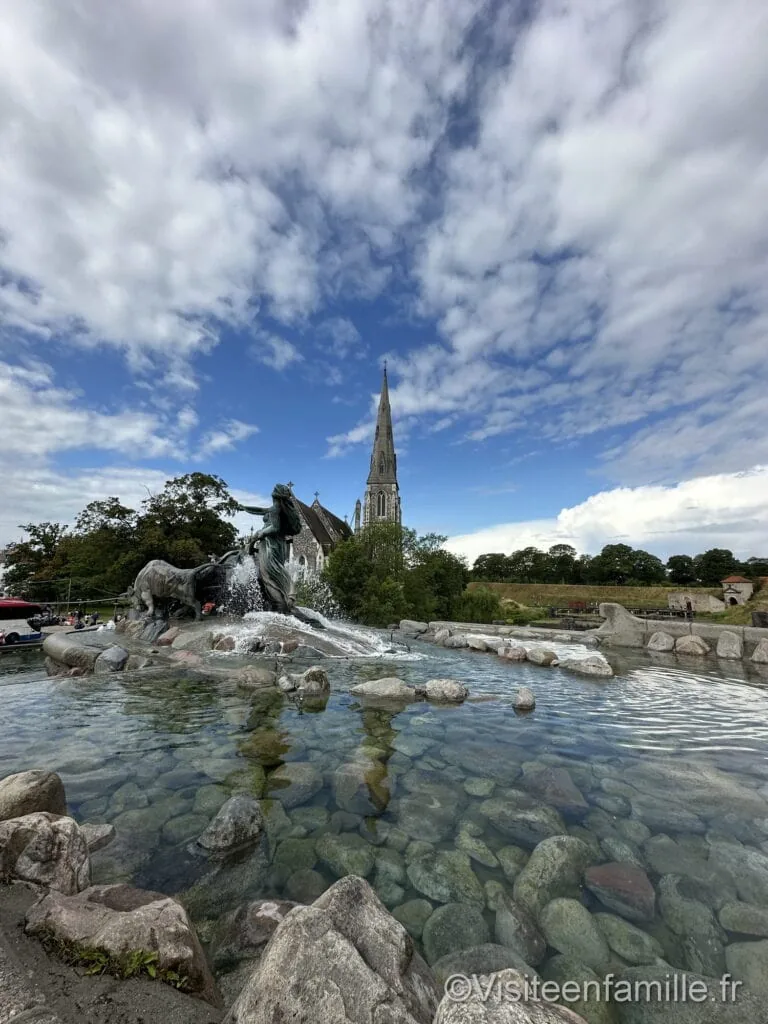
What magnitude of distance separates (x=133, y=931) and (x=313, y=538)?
186 feet

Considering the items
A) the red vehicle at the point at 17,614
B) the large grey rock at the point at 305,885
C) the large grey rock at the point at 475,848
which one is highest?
the red vehicle at the point at 17,614

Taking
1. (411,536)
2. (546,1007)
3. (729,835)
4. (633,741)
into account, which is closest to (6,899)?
(546,1007)

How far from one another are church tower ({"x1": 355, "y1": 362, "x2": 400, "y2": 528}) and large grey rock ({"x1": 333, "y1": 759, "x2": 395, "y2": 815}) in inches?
2401

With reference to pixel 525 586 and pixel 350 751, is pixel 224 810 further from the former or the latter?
pixel 525 586

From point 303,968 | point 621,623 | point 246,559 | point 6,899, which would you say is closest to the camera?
point 303,968

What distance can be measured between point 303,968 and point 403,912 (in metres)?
1.44

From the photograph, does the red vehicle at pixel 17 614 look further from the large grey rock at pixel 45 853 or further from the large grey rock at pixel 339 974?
the large grey rock at pixel 339 974

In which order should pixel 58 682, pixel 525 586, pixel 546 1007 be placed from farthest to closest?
pixel 525 586 → pixel 58 682 → pixel 546 1007

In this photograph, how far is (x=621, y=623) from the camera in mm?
17078

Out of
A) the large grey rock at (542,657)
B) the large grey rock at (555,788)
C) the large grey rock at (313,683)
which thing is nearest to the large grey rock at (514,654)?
the large grey rock at (542,657)

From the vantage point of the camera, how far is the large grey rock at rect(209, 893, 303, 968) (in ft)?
8.20

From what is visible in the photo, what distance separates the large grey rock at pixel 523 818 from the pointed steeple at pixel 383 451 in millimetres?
65129

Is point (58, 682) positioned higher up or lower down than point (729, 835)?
higher up

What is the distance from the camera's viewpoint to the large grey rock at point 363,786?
4.20 meters
